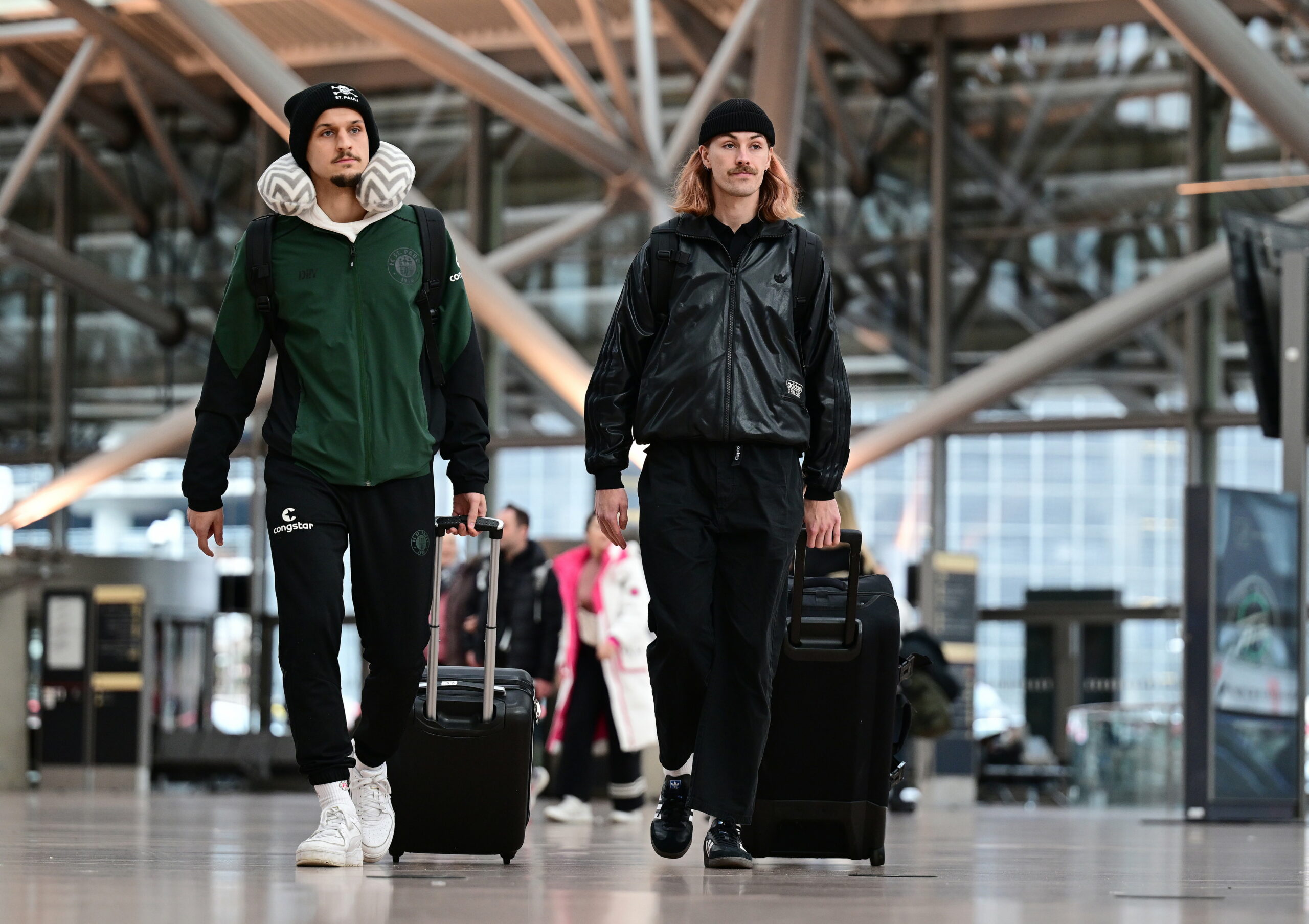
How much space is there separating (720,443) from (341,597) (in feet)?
3.36

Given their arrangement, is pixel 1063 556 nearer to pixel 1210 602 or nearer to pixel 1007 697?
pixel 1007 697

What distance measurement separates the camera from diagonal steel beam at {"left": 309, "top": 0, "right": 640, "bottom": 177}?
15320mm

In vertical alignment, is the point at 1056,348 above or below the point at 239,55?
below

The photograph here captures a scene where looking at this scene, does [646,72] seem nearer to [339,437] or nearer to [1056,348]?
[1056,348]

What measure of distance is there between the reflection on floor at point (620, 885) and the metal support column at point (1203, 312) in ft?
46.5

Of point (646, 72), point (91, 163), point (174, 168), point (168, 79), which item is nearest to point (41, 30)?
point (168, 79)

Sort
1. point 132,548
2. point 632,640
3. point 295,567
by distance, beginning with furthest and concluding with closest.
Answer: point 132,548, point 632,640, point 295,567

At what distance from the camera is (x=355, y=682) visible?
2386 centimetres

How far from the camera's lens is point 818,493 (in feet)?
16.8

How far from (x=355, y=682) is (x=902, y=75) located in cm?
980

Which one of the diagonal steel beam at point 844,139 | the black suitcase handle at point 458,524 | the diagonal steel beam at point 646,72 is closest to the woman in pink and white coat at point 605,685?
the black suitcase handle at point 458,524

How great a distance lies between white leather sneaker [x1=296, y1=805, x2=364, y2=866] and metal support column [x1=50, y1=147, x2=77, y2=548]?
890 inches

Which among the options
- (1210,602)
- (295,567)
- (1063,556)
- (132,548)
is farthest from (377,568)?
(132,548)

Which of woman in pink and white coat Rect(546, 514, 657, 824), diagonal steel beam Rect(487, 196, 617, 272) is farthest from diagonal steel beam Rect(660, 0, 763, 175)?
woman in pink and white coat Rect(546, 514, 657, 824)
